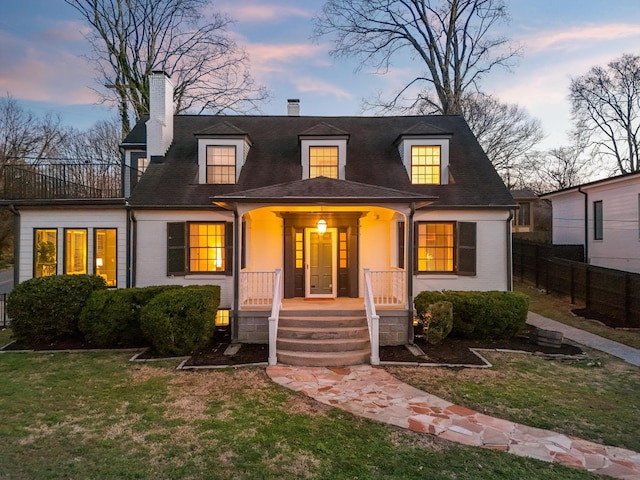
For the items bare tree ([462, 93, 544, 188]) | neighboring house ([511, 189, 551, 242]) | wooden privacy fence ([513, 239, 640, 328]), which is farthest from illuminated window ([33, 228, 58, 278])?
bare tree ([462, 93, 544, 188])

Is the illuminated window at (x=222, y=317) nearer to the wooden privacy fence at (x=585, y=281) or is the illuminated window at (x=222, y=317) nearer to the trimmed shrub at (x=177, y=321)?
the trimmed shrub at (x=177, y=321)

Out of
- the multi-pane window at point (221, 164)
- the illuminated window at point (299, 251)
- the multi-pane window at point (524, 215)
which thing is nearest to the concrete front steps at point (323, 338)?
the illuminated window at point (299, 251)

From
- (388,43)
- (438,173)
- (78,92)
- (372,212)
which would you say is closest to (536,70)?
(388,43)

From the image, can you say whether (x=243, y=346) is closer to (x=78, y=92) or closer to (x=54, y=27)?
(x=54, y=27)

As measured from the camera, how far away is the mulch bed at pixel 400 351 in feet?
24.5

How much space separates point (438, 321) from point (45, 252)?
11.7 m

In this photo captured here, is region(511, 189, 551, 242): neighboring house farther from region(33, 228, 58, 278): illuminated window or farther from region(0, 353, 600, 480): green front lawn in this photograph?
region(33, 228, 58, 278): illuminated window

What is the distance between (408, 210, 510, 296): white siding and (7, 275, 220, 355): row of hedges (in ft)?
21.0

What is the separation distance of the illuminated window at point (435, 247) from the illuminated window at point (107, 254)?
9.46 m

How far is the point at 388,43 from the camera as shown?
20922 millimetres

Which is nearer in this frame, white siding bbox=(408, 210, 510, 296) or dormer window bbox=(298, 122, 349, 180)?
white siding bbox=(408, 210, 510, 296)

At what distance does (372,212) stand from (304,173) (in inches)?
103

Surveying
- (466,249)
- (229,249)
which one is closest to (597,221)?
(466,249)

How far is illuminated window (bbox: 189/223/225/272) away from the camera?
35.2 feet
